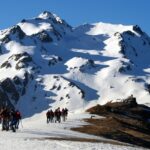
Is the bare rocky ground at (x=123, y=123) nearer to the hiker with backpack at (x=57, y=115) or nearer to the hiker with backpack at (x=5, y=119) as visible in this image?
the hiker with backpack at (x=57, y=115)

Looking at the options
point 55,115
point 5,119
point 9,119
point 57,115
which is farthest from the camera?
point 55,115

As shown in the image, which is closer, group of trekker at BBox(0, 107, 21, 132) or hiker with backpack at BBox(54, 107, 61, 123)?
group of trekker at BBox(0, 107, 21, 132)

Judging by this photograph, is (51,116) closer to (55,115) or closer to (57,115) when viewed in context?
(55,115)

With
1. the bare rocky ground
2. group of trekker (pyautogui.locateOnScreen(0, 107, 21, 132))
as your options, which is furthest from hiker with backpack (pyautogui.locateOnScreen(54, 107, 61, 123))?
group of trekker (pyautogui.locateOnScreen(0, 107, 21, 132))

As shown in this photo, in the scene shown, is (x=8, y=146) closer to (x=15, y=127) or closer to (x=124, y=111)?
(x=15, y=127)

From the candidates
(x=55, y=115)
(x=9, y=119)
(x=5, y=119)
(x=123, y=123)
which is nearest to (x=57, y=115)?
(x=55, y=115)

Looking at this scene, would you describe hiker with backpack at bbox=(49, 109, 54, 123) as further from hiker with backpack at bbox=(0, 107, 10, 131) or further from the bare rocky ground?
hiker with backpack at bbox=(0, 107, 10, 131)

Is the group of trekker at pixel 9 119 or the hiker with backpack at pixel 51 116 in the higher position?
the hiker with backpack at pixel 51 116

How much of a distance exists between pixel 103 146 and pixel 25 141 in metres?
6.83

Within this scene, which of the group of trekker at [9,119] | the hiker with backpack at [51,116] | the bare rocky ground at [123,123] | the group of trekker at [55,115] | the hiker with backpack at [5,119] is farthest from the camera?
the hiker with backpack at [51,116]

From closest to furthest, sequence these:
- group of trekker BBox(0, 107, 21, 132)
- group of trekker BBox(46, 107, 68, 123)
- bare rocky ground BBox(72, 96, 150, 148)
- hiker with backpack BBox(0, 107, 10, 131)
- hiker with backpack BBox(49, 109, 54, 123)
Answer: group of trekker BBox(0, 107, 21, 132) < hiker with backpack BBox(0, 107, 10, 131) < bare rocky ground BBox(72, 96, 150, 148) < group of trekker BBox(46, 107, 68, 123) < hiker with backpack BBox(49, 109, 54, 123)

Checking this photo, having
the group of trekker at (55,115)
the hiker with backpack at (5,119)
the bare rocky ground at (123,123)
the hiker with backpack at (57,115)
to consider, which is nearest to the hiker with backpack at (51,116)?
the group of trekker at (55,115)

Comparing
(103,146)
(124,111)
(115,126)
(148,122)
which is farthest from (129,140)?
(124,111)

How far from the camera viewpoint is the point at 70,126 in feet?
259
